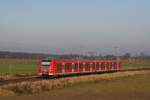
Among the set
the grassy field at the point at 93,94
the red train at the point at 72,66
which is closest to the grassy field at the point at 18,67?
the red train at the point at 72,66

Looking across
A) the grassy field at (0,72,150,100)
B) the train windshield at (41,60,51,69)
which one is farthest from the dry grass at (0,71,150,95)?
the train windshield at (41,60,51,69)

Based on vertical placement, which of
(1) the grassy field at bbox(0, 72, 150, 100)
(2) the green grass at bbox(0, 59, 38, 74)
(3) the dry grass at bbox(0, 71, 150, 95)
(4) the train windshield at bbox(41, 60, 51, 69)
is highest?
(4) the train windshield at bbox(41, 60, 51, 69)

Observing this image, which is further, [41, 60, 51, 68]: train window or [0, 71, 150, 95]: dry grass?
[41, 60, 51, 68]: train window

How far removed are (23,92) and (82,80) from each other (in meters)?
14.8

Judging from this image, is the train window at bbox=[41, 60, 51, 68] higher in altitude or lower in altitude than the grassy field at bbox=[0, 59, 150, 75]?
higher

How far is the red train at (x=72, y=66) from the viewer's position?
166 ft

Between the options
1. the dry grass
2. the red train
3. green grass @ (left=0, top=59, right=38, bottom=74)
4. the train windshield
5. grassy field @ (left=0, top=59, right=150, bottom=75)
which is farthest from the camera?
grassy field @ (left=0, top=59, right=150, bottom=75)

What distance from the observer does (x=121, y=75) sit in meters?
62.4

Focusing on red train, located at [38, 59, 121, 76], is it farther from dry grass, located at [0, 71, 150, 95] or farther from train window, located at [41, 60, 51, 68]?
dry grass, located at [0, 71, 150, 95]

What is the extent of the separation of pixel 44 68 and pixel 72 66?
7034 mm

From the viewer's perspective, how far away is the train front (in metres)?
50.2

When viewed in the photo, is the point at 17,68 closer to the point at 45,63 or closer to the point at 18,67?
the point at 18,67

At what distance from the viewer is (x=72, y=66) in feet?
187

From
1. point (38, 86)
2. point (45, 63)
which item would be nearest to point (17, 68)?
point (45, 63)
